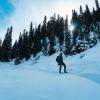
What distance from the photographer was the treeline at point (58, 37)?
1847 inches

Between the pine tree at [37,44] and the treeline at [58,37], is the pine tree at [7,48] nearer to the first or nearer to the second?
the treeline at [58,37]

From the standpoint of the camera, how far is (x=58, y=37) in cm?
6094

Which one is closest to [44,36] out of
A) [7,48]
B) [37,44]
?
[37,44]

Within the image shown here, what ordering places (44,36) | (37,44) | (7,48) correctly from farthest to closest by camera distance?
(7,48) < (44,36) < (37,44)

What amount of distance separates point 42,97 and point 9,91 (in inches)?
66.0

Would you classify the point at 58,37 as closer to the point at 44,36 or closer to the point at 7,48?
the point at 44,36

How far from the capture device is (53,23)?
68188 millimetres

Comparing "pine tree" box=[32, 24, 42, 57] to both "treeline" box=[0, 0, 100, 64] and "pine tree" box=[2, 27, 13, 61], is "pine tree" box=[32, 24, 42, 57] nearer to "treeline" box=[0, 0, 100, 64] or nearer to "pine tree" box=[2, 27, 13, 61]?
"treeline" box=[0, 0, 100, 64]

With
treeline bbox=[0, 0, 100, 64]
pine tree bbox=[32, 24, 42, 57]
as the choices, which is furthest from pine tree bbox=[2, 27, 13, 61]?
pine tree bbox=[32, 24, 42, 57]

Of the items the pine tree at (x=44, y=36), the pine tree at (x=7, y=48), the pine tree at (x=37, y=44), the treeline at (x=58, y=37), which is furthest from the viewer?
the pine tree at (x=7, y=48)

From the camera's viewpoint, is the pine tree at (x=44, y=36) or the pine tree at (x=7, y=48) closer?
the pine tree at (x=44, y=36)

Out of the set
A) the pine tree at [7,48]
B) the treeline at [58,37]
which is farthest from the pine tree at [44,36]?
the pine tree at [7,48]

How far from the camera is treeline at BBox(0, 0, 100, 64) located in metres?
46.9

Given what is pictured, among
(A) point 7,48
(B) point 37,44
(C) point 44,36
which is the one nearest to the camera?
(B) point 37,44
